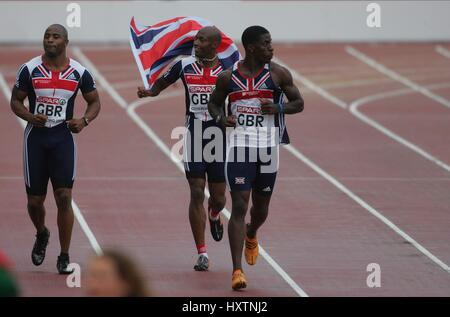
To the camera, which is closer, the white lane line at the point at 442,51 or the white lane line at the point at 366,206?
the white lane line at the point at 366,206

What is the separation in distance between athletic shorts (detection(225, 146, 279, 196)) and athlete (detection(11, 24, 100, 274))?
1.46 meters

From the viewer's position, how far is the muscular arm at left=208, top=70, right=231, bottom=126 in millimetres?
11695

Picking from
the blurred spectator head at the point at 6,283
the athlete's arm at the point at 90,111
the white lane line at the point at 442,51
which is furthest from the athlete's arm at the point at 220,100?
the white lane line at the point at 442,51

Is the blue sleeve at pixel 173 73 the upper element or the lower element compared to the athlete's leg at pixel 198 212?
upper

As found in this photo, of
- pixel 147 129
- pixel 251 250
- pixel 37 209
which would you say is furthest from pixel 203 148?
pixel 147 129

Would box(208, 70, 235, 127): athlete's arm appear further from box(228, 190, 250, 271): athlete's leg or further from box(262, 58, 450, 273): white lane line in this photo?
box(262, 58, 450, 273): white lane line

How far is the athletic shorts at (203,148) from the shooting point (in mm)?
12469

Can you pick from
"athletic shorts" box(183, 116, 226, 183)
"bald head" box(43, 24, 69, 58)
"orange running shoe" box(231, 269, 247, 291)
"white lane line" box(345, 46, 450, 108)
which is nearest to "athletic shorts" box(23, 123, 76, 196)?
"bald head" box(43, 24, 69, 58)

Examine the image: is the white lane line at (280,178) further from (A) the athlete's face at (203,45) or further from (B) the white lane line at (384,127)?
(A) the athlete's face at (203,45)

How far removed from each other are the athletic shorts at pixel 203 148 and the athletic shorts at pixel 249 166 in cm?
75

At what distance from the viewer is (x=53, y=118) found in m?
12.1

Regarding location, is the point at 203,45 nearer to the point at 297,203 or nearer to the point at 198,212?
the point at 198,212

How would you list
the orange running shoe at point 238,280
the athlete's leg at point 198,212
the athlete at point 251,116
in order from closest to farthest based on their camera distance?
the orange running shoe at point 238,280 < the athlete at point 251,116 < the athlete's leg at point 198,212

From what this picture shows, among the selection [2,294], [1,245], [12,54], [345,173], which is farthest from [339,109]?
[2,294]
